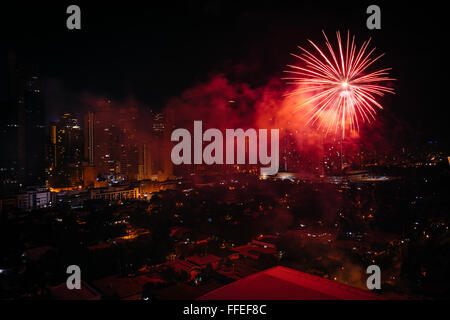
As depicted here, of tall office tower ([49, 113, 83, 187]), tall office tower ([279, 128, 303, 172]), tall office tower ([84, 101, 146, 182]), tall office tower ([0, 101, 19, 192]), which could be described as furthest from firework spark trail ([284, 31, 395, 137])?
tall office tower ([84, 101, 146, 182])

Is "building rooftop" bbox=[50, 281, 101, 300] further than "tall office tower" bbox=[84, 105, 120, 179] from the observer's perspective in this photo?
No

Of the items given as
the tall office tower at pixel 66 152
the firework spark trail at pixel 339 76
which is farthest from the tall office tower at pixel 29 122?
the firework spark trail at pixel 339 76

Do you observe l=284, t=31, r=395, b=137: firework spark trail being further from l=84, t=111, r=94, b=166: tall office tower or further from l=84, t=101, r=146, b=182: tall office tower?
l=84, t=111, r=94, b=166: tall office tower

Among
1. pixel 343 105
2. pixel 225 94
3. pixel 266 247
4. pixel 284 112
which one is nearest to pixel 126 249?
pixel 266 247

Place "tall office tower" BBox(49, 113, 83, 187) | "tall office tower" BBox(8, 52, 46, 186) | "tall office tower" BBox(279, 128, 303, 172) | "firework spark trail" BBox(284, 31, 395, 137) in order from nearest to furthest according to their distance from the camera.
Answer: "firework spark trail" BBox(284, 31, 395, 137) → "tall office tower" BBox(279, 128, 303, 172) → "tall office tower" BBox(8, 52, 46, 186) → "tall office tower" BBox(49, 113, 83, 187)

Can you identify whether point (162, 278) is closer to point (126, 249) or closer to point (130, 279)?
point (130, 279)

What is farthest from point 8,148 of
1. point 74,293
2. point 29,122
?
point 74,293

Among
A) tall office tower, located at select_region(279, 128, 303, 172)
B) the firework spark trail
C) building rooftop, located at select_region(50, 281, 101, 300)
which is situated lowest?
building rooftop, located at select_region(50, 281, 101, 300)
